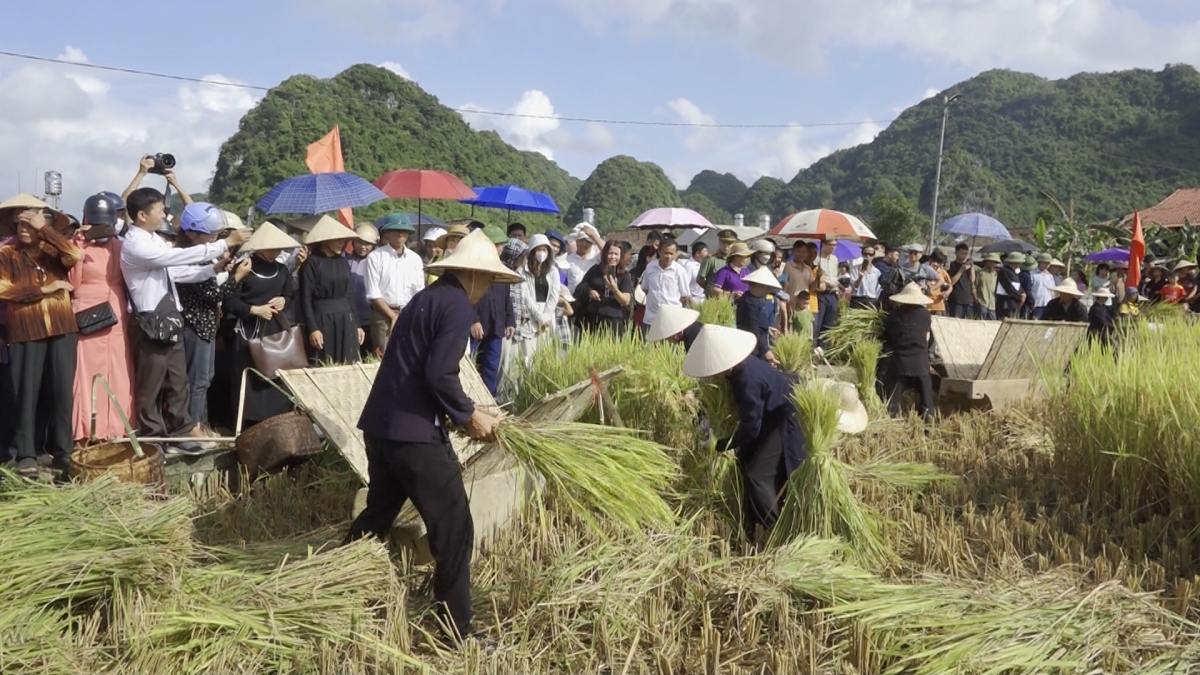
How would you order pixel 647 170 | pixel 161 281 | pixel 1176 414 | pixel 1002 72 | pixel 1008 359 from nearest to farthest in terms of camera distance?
pixel 1176 414 → pixel 161 281 → pixel 1008 359 → pixel 647 170 → pixel 1002 72

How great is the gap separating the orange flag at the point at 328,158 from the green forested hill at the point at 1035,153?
37206 mm

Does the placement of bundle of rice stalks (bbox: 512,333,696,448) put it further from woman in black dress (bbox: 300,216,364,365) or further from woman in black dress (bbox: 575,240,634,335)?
woman in black dress (bbox: 575,240,634,335)

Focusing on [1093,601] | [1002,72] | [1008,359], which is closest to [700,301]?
[1008,359]

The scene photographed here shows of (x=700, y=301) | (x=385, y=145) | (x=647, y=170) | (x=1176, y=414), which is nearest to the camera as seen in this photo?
(x=1176, y=414)

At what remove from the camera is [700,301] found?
318 inches

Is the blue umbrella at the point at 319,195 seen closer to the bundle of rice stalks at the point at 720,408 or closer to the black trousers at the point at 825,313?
the bundle of rice stalks at the point at 720,408

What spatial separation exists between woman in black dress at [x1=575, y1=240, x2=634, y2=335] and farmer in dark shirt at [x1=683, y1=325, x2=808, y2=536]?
3.68m

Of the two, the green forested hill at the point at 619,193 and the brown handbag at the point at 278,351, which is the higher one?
the green forested hill at the point at 619,193

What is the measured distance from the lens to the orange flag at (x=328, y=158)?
8539 millimetres

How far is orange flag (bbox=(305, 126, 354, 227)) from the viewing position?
336 inches

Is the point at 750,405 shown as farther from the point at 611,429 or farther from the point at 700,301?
the point at 700,301

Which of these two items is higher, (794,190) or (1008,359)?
(794,190)

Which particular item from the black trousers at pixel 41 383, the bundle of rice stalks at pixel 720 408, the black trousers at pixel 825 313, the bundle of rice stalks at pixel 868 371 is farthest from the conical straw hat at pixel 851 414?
the black trousers at pixel 41 383

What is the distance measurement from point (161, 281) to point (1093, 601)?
475 cm
